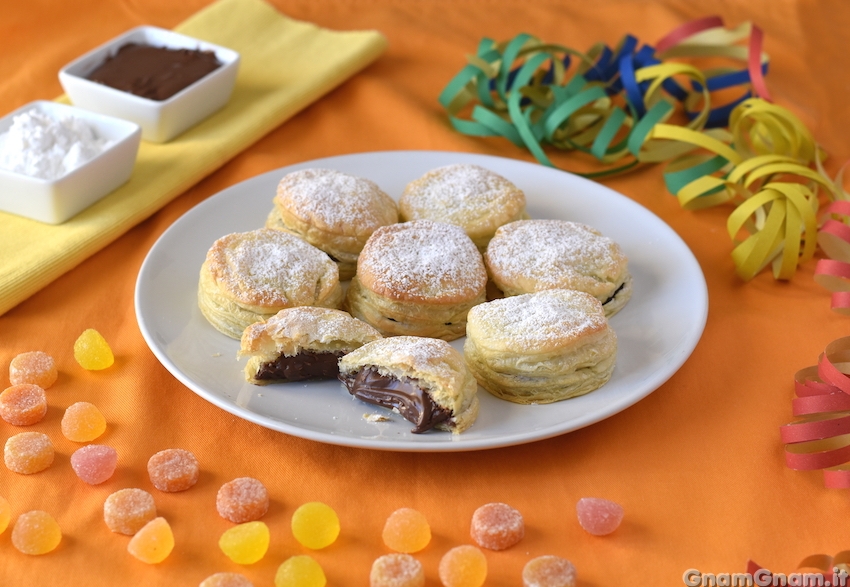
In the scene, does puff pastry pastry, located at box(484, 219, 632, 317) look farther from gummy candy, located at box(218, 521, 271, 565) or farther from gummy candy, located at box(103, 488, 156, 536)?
gummy candy, located at box(103, 488, 156, 536)

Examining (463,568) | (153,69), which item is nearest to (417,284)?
(463,568)

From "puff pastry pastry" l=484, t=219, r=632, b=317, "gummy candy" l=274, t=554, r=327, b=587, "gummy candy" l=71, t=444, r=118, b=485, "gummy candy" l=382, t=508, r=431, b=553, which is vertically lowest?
"gummy candy" l=71, t=444, r=118, b=485

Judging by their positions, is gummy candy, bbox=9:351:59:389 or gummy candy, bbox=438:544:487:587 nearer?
gummy candy, bbox=438:544:487:587

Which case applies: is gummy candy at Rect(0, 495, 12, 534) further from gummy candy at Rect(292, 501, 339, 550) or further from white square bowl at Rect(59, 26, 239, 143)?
white square bowl at Rect(59, 26, 239, 143)

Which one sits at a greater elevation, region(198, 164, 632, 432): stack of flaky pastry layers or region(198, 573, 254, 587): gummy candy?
region(198, 164, 632, 432): stack of flaky pastry layers

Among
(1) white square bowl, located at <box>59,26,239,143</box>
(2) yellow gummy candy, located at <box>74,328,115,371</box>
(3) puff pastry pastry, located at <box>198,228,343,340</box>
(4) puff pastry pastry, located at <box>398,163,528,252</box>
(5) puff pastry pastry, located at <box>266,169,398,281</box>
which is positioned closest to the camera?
(3) puff pastry pastry, located at <box>198,228,343,340</box>

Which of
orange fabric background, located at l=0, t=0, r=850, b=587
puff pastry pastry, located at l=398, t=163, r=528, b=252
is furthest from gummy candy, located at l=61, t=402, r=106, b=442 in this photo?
puff pastry pastry, located at l=398, t=163, r=528, b=252

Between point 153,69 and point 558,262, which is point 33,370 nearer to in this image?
point 558,262

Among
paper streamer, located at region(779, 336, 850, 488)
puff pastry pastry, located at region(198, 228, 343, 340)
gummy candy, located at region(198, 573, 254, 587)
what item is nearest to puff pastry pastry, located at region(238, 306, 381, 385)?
puff pastry pastry, located at region(198, 228, 343, 340)

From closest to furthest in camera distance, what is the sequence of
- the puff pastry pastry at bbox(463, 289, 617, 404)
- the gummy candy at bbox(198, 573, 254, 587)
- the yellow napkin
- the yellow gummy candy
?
the gummy candy at bbox(198, 573, 254, 587), the puff pastry pastry at bbox(463, 289, 617, 404), the yellow gummy candy, the yellow napkin
